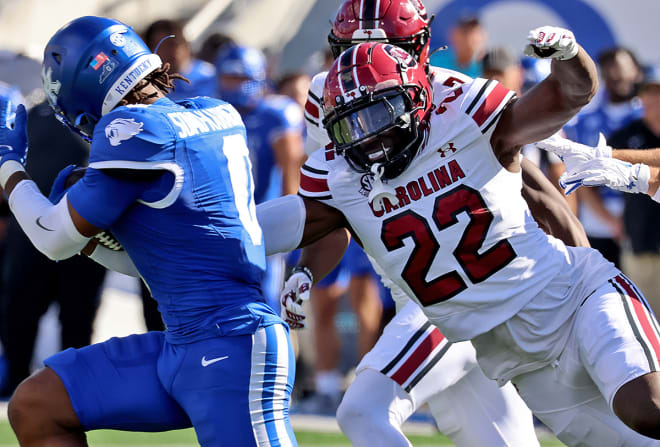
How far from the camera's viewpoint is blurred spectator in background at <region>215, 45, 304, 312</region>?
625 centimetres

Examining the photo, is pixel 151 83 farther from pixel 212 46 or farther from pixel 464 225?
pixel 212 46

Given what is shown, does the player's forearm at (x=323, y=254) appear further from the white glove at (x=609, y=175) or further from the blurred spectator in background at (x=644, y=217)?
the blurred spectator in background at (x=644, y=217)

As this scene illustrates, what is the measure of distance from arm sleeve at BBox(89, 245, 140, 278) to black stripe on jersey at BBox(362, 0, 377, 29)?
1318mm

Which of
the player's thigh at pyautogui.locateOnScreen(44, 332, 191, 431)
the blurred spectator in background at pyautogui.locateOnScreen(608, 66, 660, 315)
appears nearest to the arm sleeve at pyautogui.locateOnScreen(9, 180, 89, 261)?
the player's thigh at pyautogui.locateOnScreen(44, 332, 191, 431)

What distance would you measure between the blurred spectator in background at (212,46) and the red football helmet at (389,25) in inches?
121

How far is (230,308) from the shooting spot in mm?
2949

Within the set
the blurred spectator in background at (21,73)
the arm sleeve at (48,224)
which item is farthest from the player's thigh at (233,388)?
the blurred spectator in background at (21,73)

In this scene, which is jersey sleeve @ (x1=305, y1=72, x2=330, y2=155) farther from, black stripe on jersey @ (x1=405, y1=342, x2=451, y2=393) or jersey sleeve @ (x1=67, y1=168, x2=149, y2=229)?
jersey sleeve @ (x1=67, y1=168, x2=149, y2=229)

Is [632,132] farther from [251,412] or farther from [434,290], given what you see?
[251,412]

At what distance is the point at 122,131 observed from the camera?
281 centimetres

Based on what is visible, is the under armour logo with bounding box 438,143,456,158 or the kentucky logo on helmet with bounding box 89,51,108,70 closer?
the kentucky logo on helmet with bounding box 89,51,108,70

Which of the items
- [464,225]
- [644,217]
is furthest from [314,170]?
[644,217]

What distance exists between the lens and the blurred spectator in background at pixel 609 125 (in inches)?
255

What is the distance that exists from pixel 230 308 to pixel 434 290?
715 millimetres
